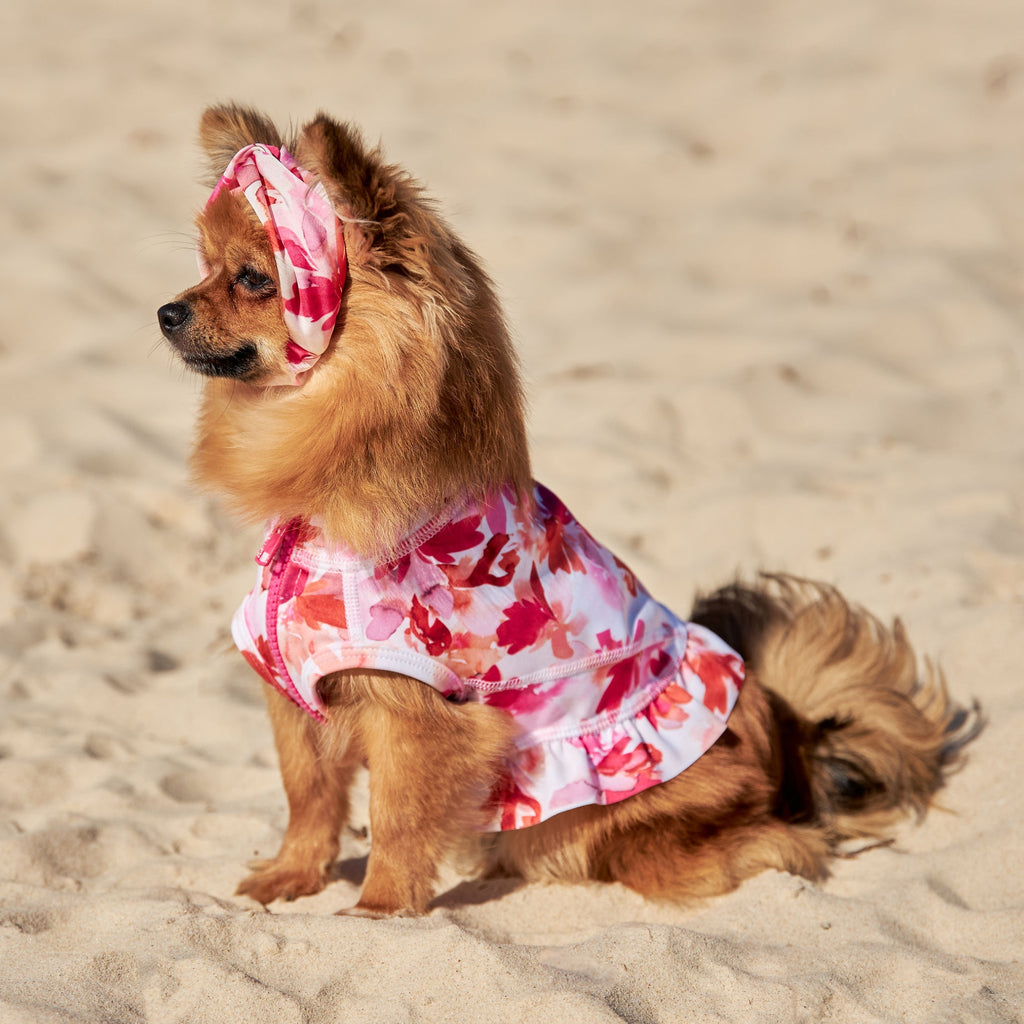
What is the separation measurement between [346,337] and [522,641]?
807 mm

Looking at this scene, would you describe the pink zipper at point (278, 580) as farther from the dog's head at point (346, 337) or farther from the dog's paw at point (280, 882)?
the dog's paw at point (280, 882)

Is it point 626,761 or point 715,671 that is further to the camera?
point 715,671

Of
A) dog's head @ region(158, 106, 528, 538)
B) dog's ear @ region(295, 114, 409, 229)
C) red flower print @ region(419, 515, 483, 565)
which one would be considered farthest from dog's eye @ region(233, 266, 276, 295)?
red flower print @ region(419, 515, 483, 565)

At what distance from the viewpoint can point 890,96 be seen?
25.4 feet

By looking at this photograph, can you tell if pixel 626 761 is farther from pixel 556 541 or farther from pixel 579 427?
pixel 579 427

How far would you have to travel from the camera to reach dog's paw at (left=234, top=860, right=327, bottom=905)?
285cm

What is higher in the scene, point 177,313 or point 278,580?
point 177,313

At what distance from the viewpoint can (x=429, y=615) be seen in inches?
99.3

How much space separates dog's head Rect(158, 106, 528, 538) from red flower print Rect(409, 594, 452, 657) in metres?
0.21

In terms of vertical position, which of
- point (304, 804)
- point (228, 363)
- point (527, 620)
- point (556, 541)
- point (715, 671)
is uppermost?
point (228, 363)

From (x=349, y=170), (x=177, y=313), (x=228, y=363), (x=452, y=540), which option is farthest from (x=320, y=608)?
(x=349, y=170)

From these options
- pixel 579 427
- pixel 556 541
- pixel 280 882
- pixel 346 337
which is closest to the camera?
pixel 346 337

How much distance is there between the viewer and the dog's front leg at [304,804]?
2844mm

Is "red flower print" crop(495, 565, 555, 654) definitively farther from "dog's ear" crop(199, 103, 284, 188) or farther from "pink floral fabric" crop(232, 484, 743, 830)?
"dog's ear" crop(199, 103, 284, 188)
